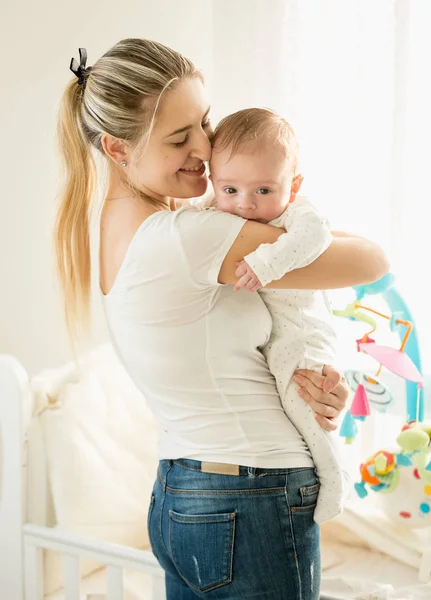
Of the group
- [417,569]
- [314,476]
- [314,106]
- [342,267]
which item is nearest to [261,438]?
[314,476]

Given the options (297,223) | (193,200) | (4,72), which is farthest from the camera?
(4,72)

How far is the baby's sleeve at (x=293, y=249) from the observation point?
101 centimetres

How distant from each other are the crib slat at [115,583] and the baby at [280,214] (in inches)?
29.7

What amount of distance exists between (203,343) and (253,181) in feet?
0.81

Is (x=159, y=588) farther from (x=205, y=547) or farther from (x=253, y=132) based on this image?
(x=253, y=132)

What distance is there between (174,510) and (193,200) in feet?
1.91

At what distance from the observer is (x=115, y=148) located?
117 cm

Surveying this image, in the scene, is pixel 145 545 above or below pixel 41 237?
below

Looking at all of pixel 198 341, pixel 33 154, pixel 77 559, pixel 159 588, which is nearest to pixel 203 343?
pixel 198 341

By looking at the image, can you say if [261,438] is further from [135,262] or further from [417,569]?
[417,569]

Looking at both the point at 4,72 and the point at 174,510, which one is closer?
the point at 174,510

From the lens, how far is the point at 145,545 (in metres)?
2.03

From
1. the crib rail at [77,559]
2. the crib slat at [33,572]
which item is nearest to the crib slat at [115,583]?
the crib rail at [77,559]

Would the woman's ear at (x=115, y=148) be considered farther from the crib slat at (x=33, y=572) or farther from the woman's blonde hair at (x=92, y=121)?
the crib slat at (x=33, y=572)
